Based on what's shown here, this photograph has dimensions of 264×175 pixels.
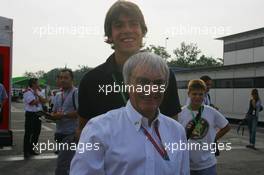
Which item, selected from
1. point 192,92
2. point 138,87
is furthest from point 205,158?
point 138,87

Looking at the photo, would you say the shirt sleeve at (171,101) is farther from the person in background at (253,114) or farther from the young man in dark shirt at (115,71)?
the person in background at (253,114)

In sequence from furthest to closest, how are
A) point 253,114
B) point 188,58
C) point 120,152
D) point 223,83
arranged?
point 188,58, point 223,83, point 253,114, point 120,152

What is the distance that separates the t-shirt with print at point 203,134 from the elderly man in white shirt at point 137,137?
7.85 feet

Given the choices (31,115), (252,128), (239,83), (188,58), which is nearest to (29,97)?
(31,115)

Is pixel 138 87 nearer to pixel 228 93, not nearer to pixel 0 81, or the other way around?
pixel 0 81

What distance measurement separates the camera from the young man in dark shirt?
2.33 meters

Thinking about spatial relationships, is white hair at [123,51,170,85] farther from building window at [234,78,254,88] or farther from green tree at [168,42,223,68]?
green tree at [168,42,223,68]

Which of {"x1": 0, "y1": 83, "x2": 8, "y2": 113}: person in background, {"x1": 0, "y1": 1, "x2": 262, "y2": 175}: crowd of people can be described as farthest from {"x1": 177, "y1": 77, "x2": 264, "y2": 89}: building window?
{"x1": 0, "y1": 1, "x2": 262, "y2": 175}: crowd of people

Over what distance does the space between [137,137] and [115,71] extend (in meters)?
0.76

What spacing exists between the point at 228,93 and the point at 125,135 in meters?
23.2

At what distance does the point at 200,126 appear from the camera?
4.48 metres

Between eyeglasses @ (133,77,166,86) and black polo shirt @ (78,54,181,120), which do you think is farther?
black polo shirt @ (78,54,181,120)

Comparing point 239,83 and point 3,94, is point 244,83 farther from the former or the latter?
point 3,94

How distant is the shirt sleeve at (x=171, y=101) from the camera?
2373 mm
